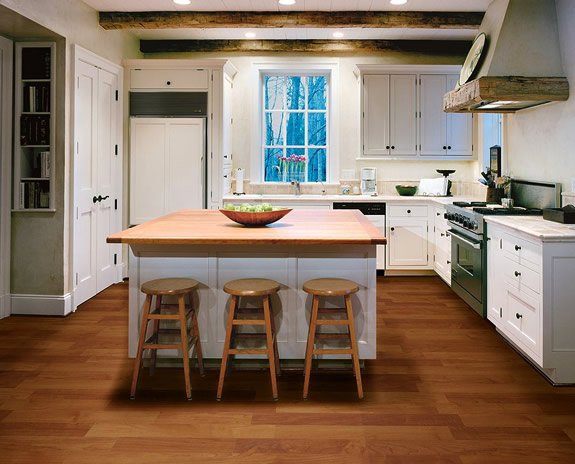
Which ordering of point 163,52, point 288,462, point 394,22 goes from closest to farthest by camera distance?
point 288,462 < point 394,22 < point 163,52

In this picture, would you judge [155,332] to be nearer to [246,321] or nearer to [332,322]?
[246,321]

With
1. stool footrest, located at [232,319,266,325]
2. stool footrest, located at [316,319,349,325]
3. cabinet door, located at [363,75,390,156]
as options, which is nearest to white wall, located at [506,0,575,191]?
cabinet door, located at [363,75,390,156]

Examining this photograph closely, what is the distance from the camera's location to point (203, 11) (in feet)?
18.0

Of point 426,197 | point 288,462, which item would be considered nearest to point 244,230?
point 288,462

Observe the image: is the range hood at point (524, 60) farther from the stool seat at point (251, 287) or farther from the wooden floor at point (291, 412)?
the stool seat at point (251, 287)

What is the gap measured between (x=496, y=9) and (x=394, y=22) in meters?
0.96

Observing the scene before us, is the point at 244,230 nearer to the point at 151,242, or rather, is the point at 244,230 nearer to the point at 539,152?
the point at 151,242

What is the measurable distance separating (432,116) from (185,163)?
2.97 m

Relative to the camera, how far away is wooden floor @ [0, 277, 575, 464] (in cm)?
249

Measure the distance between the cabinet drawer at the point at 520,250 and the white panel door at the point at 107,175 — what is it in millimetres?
3763

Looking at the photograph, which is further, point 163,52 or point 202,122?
point 163,52

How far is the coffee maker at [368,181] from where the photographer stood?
276 inches

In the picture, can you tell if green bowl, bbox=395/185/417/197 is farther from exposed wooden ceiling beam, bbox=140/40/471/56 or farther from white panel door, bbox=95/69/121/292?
white panel door, bbox=95/69/121/292

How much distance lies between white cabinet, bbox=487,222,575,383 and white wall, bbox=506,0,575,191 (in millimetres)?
974
